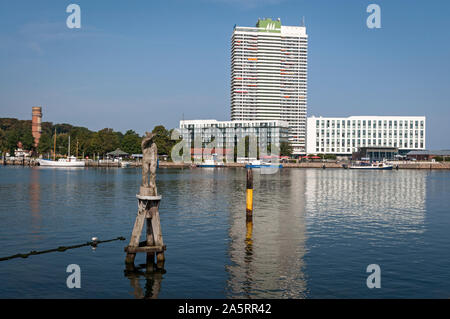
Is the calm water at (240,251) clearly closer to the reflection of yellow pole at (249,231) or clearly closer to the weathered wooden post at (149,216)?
the reflection of yellow pole at (249,231)

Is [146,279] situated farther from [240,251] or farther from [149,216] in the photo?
[240,251]

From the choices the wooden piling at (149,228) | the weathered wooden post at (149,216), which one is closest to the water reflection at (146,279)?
the weathered wooden post at (149,216)

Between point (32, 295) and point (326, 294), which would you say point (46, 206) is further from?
point (326, 294)

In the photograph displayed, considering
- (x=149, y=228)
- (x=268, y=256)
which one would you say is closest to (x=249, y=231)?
(x=268, y=256)

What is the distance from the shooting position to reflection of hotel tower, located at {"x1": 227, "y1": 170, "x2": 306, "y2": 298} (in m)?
18.0

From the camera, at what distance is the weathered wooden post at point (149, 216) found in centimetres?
1950

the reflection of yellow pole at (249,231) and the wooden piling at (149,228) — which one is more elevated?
the wooden piling at (149,228)

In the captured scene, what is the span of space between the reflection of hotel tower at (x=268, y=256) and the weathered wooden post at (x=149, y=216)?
3820 millimetres

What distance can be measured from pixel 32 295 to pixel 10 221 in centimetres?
2001

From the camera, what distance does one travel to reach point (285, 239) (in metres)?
28.6

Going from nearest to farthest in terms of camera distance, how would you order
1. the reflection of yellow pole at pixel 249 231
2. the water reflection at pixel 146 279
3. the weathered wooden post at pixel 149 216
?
the water reflection at pixel 146 279, the weathered wooden post at pixel 149 216, the reflection of yellow pole at pixel 249 231

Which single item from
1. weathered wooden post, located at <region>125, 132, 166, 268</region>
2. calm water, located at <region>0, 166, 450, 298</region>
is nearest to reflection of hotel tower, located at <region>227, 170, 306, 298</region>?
calm water, located at <region>0, 166, 450, 298</region>

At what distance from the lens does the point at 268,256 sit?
2369cm
